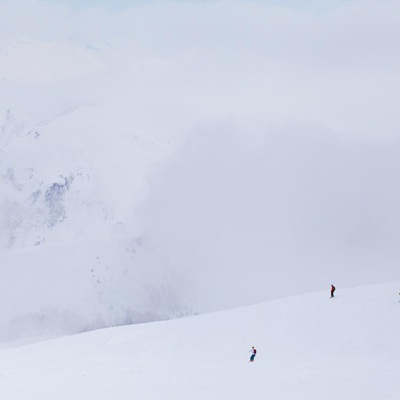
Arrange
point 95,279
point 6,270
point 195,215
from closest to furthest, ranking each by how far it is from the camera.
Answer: point 95,279 < point 6,270 < point 195,215

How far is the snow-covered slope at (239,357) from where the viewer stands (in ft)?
71.0

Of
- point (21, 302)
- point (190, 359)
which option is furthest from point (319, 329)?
point (21, 302)

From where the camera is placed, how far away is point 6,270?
112 m

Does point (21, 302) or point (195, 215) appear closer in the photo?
point (21, 302)

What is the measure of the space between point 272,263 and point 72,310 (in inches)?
1893

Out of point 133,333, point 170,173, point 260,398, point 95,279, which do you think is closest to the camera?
point 260,398

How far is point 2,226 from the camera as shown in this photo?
163 metres

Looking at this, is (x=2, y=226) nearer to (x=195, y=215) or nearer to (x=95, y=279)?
(x=195, y=215)

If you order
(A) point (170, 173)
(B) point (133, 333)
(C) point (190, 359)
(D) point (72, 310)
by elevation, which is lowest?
(C) point (190, 359)

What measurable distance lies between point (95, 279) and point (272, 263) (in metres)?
40.4

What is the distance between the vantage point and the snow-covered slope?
21633 millimetres

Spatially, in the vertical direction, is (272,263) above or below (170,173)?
below

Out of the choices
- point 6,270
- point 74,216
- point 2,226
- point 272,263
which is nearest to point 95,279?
point 6,270

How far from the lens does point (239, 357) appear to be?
3114cm
